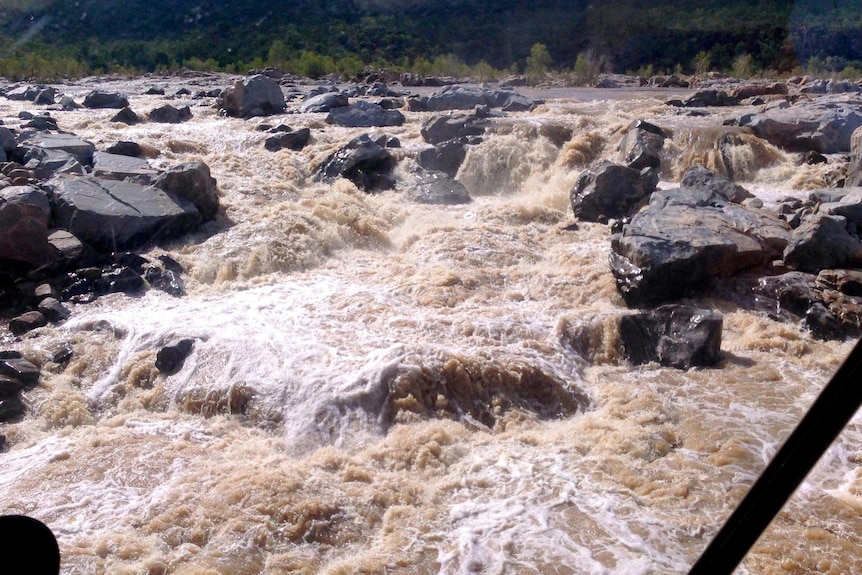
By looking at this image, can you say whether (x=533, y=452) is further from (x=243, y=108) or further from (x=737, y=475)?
(x=243, y=108)

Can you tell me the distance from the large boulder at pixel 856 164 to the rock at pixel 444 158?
16.6 feet

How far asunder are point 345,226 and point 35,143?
483 cm

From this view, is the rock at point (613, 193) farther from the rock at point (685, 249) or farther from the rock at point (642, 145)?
the rock at point (685, 249)

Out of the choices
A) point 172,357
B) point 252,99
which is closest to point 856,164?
point 172,357

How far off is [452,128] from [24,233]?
21.7 feet

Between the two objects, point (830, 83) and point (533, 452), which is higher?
point (830, 83)

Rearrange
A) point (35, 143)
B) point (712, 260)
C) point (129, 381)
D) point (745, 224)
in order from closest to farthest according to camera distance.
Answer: point (129, 381) < point (712, 260) < point (745, 224) < point (35, 143)

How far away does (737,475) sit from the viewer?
4211mm

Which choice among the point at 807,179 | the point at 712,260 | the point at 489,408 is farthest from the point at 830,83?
the point at 489,408

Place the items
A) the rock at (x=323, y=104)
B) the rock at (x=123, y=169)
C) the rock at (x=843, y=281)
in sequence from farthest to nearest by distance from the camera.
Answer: the rock at (x=323, y=104) < the rock at (x=123, y=169) < the rock at (x=843, y=281)

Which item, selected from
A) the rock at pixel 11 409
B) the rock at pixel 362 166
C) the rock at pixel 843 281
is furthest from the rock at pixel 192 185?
the rock at pixel 843 281

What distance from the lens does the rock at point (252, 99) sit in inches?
563

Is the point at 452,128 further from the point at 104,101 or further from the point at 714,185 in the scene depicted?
the point at 104,101

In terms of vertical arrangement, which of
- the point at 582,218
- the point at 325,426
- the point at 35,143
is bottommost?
the point at 325,426
